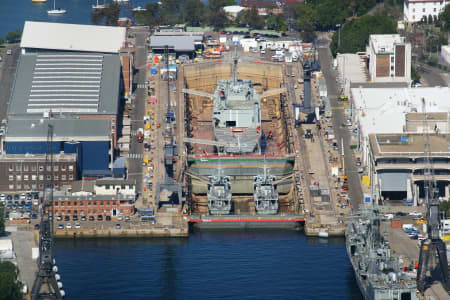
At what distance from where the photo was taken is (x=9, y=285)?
165 m

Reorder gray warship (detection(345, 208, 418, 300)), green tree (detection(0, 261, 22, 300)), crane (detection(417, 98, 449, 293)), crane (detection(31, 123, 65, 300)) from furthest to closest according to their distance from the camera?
crane (detection(31, 123, 65, 300)), crane (detection(417, 98, 449, 293)), gray warship (detection(345, 208, 418, 300)), green tree (detection(0, 261, 22, 300))

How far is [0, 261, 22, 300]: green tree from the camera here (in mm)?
164750

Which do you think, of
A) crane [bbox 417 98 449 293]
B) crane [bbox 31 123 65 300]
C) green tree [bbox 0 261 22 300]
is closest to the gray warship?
crane [bbox 417 98 449 293]

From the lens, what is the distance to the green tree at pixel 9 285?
541ft

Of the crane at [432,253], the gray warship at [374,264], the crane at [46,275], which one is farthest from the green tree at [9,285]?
the crane at [432,253]

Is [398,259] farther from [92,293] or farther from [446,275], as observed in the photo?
[92,293]

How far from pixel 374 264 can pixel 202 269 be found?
870 inches

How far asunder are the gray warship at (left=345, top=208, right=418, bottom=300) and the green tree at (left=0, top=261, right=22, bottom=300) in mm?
38909

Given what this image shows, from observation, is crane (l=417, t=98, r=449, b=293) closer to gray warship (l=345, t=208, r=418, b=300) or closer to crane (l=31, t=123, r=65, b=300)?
gray warship (l=345, t=208, r=418, b=300)

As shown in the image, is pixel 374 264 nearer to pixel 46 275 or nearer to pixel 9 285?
pixel 46 275

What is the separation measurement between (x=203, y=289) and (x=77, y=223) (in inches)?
1116

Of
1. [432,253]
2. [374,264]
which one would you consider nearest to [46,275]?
[374,264]

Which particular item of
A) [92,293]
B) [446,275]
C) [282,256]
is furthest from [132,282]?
[446,275]

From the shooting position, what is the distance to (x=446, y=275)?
171875 millimetres
